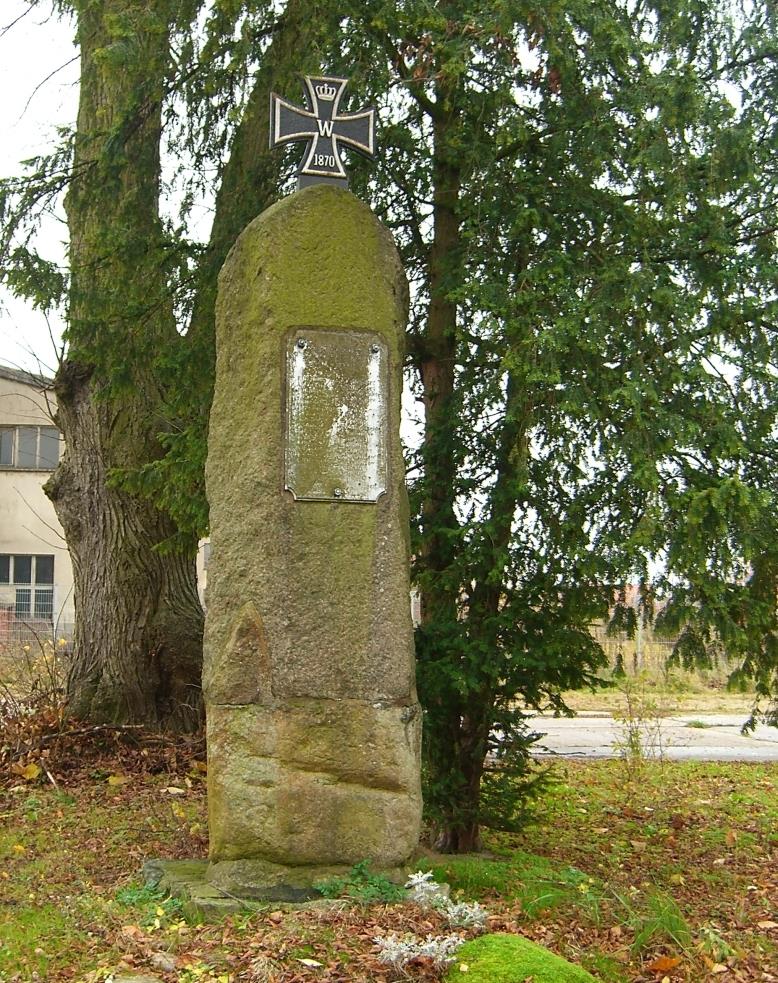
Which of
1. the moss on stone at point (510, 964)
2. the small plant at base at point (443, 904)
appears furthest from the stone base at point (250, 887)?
the moss on stone at point (510, 964)

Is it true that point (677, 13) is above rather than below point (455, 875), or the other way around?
above

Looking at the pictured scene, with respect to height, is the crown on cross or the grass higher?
the crown on cross

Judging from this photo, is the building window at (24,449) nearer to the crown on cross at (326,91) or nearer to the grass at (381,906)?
the grass at (381,906)

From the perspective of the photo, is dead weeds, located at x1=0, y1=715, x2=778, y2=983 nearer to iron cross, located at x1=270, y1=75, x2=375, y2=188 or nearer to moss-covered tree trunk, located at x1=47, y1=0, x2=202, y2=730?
moss-covered tree trunk, located at x1=47, y1=0, x2=202, y2=730

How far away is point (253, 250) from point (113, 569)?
5340mm

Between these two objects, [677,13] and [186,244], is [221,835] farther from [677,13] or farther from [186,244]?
[677,13]

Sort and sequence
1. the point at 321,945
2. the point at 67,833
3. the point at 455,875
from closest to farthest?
the point at 321,945 → the point at 455,875 → the point at 67,833

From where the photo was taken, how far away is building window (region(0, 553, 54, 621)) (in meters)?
28.7

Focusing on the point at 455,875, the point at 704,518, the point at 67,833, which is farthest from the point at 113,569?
the point at 704,518

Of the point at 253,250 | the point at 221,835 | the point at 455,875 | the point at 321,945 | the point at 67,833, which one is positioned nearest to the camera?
the point at 321,945

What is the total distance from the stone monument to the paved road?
5947 mm

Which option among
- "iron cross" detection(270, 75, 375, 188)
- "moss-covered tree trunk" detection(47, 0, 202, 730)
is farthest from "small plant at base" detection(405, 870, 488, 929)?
"moss-covered tree trunk" detection(47, 0, 202, 730)

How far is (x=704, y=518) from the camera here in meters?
5.81

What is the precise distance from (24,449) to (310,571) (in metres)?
25.4
